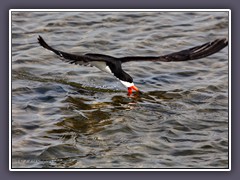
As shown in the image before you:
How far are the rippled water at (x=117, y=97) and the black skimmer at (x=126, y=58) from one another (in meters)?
0.36

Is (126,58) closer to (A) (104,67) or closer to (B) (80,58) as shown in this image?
(A) (104,67)

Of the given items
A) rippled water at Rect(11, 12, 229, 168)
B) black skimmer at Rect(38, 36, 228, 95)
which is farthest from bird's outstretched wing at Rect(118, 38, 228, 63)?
rippled water at Rect(11, 12, 229, 168)

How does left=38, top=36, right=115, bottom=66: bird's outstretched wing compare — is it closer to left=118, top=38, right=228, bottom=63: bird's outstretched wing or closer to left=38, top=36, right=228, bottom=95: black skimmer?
left=38, top=36, right=228, bottom=95: black skimmer

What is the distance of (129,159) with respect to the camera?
9539 millimetres

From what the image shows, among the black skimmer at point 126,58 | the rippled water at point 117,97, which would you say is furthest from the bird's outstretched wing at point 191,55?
the rippled water at point 117,97

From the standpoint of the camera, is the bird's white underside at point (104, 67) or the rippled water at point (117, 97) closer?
the rippled water at point (117, 97)

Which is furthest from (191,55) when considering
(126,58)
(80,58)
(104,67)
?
(80,58)

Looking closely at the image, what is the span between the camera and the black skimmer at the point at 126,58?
416 inches

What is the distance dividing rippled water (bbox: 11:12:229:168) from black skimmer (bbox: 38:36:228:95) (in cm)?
36

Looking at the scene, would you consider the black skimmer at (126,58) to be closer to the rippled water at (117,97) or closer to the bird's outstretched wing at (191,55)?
the bird's outstretched wing at (191,55)

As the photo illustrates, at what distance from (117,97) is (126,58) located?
2.41 feet

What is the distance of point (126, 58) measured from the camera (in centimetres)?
1167
